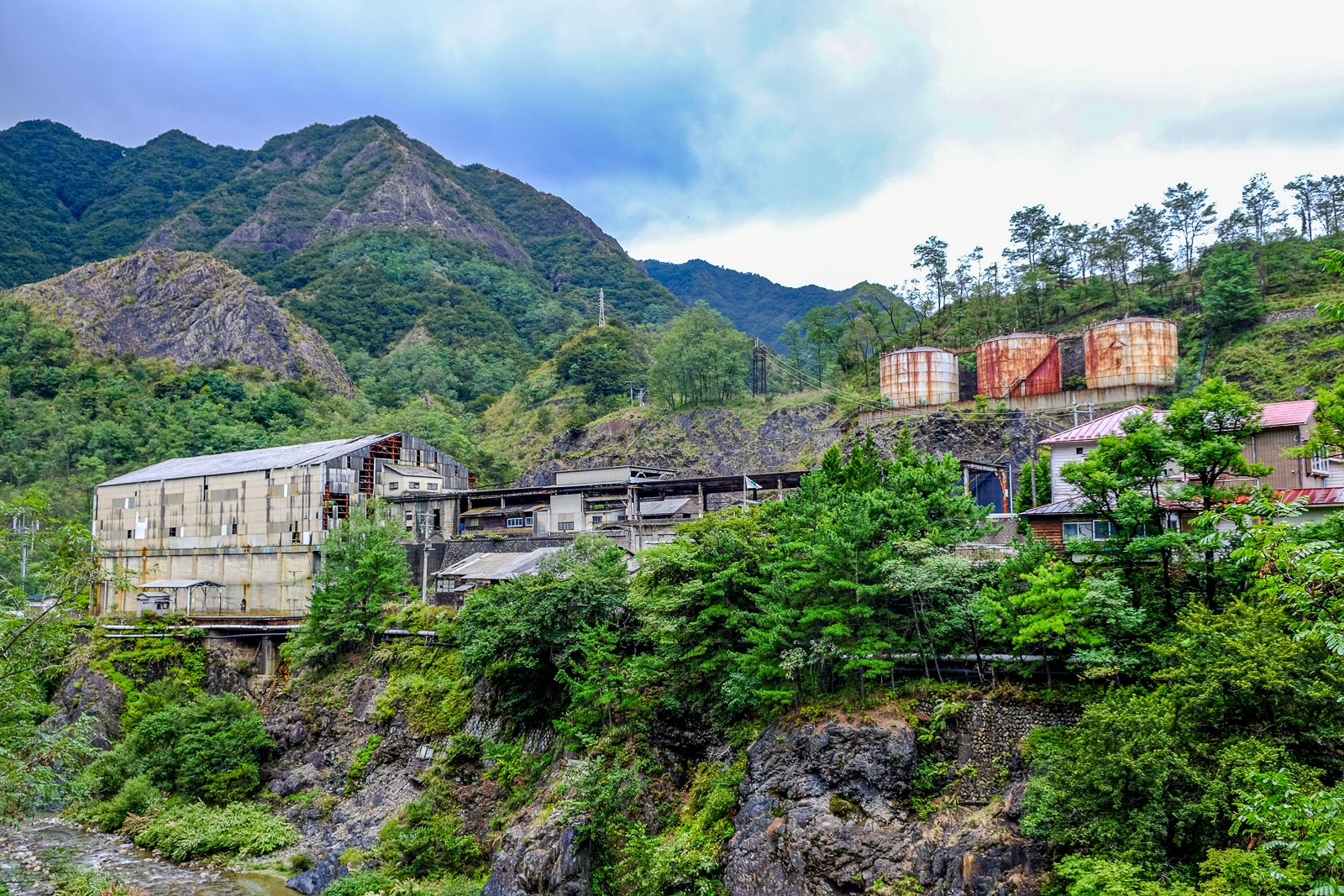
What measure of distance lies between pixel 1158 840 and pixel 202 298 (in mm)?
117820

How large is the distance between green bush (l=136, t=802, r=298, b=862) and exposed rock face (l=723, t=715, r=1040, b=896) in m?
20.8

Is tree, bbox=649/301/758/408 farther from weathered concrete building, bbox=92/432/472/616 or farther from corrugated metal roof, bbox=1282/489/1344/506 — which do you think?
corrugated metal roof, bbox=1282/489/1344/506

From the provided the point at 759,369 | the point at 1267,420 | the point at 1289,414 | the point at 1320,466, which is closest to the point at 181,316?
the point at 759,369

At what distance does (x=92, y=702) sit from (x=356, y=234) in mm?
121154

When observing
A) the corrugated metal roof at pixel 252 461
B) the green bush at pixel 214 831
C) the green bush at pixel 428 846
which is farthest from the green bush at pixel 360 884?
the corrugated metal roof at pixel 252 461

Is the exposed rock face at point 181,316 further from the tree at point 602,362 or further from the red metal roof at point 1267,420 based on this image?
the red metal roof at point 1267,420

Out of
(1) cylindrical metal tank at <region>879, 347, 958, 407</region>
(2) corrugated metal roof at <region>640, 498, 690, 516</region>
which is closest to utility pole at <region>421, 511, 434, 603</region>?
(2) corrugated metal roof at <region>640, 498, 690, 516</region>

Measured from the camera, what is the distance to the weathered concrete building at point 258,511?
169 ft

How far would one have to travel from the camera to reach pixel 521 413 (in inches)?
3487

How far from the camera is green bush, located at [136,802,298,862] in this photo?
33.0 metres

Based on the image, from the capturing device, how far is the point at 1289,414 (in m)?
28.9

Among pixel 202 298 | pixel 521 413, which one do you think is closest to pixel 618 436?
pixel 521 413

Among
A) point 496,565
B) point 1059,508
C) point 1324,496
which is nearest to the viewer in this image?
point 1324,496

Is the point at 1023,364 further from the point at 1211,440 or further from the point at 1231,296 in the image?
the point at 1211,440
